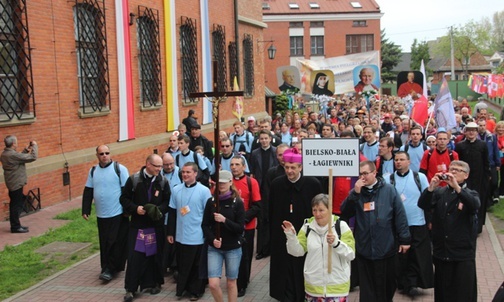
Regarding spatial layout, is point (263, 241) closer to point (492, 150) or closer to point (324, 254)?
point (324, 254)

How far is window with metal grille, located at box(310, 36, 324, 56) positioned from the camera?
68.2 m

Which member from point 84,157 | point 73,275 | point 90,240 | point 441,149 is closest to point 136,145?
point 84,157

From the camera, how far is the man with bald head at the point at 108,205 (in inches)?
348

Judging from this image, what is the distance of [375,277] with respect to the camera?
22.6 feet

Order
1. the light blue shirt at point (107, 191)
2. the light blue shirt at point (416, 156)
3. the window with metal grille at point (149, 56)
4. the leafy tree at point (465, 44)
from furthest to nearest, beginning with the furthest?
the leafy tree at point (465, 44), the window with metal grille at point (149, 56), the light blue shirt at point (416, 156), the light blue shirt at point (107, 191)

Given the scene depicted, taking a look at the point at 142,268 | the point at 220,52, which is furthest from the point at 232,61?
the point at 142,268

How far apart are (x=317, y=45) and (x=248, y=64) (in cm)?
3753

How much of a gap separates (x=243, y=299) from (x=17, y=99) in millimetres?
7883

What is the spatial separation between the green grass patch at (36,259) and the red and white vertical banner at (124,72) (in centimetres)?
578

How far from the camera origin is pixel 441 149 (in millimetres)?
10086

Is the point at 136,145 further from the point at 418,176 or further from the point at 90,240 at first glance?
the point at 418,176

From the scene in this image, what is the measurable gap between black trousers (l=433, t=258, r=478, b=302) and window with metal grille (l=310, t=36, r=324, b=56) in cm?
6253

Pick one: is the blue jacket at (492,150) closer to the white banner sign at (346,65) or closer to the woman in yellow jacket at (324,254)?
the woman in yellow jacket at (324,254)

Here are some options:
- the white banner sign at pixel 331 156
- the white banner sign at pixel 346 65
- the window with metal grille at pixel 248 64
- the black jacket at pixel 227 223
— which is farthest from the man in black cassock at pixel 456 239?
the window with metal grille at pixel 248 64
